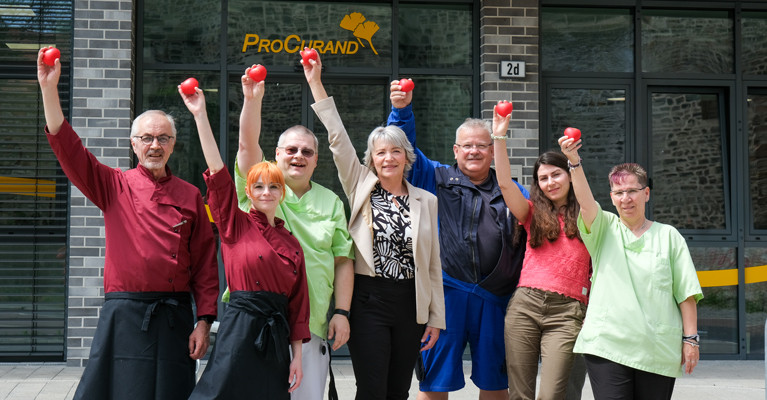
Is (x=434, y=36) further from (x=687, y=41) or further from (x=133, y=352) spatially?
(x=133, y=352)

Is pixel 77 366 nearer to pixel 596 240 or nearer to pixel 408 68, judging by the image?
pixel 408 68

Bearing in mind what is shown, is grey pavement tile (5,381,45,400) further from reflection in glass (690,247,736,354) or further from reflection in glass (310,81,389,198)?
reflection in glass (690,247,736,354)

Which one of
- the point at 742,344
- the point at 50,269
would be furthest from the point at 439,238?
the point at 742,344

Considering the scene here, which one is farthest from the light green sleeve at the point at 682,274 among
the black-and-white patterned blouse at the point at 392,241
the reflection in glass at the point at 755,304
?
the reflection in glass at the point at 755,304

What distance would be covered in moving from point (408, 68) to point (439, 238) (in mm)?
3499

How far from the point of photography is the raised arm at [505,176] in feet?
14.2

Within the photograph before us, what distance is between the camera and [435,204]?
14.5ft

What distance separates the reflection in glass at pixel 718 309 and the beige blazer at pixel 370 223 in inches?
189

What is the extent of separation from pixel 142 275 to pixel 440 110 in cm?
473

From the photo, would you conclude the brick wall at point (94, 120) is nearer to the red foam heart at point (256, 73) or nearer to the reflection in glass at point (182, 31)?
the reflection in glass at point (182, 31)

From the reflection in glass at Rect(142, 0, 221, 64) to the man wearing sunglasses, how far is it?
13.1 ft

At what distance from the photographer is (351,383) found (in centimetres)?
685

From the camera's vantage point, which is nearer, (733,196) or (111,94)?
(111,94)

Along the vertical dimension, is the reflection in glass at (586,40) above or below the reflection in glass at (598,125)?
above
